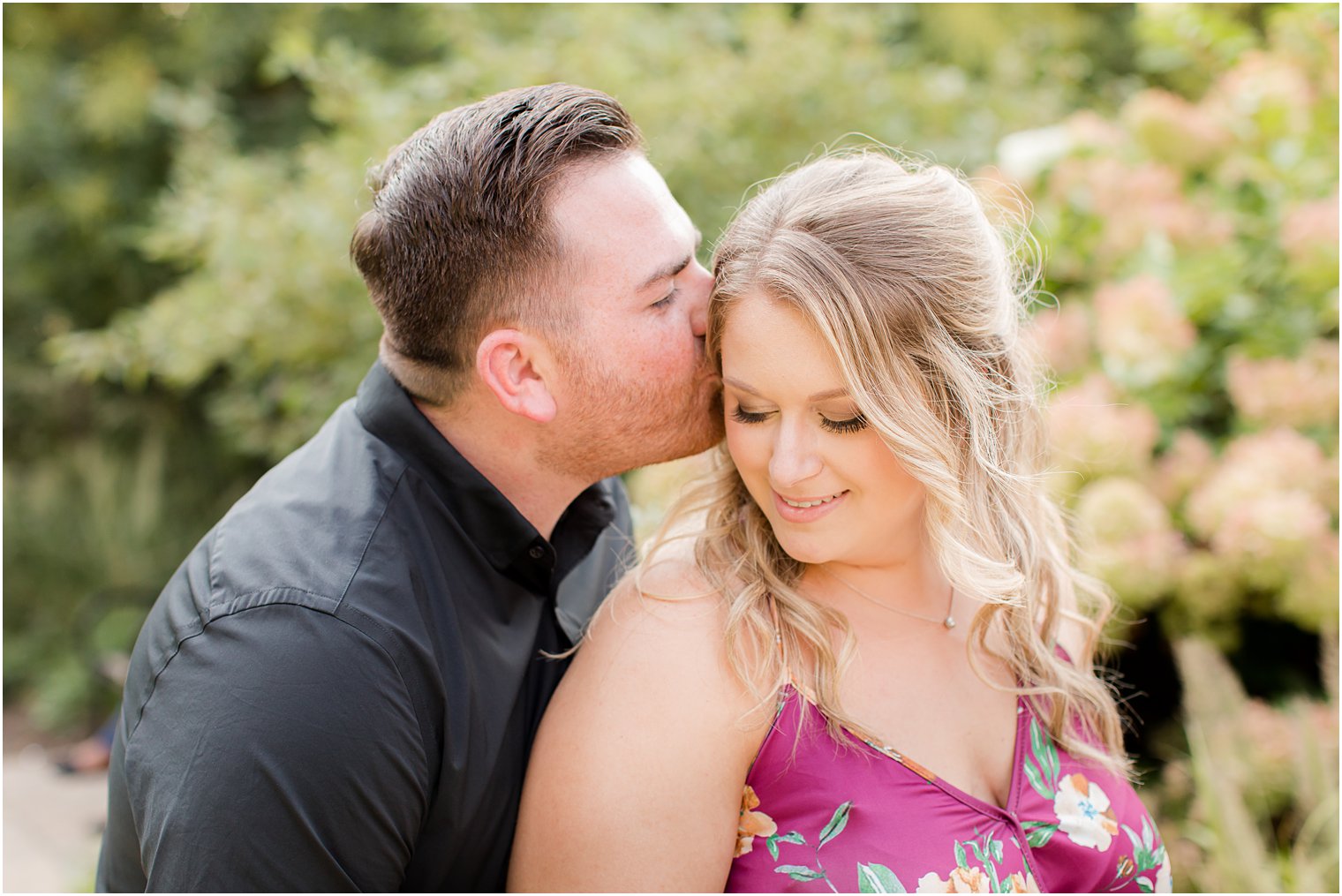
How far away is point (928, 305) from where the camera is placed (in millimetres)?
1879

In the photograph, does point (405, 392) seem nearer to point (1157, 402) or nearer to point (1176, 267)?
point (1157, 402)

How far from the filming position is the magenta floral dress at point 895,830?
5.97ft

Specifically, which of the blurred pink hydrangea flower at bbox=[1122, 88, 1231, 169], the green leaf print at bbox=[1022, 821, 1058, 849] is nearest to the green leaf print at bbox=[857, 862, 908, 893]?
the green leaf print at bbox=[1022, 821, 1058, 849]

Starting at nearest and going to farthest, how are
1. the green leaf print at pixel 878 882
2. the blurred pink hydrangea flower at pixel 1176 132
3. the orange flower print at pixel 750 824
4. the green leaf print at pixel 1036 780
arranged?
the green leaf print at pixel 878 882, the orange flower print at pixel 750 824, the green leaf print at pixel 1036 780, the blurred pink hydrangea flower at pixel 1176 132

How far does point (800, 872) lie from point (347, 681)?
0.84 metres

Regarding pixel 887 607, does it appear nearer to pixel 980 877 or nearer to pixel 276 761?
pixel 980 877

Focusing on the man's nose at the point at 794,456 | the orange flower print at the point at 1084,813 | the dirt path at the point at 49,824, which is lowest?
the dirt path at the point at 49,824

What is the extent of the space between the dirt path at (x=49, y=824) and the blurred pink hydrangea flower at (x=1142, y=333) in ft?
13.9

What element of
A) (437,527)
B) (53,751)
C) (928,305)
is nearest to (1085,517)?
(928,305)

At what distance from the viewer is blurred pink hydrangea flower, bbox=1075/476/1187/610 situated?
279 cm

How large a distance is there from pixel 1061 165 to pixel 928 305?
2.20 metres

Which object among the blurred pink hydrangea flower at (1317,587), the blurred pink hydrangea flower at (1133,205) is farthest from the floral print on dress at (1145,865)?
the blurred pink hydrangea flower at (1133,205)

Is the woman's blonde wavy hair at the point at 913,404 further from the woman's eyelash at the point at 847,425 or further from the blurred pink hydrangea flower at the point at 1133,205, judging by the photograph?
the blurred pink hydrangea flower at the point at 1133,205

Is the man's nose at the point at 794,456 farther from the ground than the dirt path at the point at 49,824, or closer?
farther from the ground
